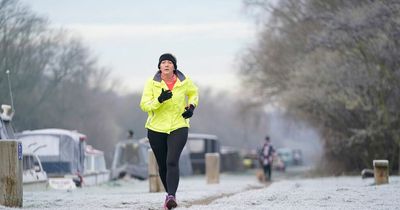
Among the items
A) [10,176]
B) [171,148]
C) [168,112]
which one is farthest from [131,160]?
[171,148]

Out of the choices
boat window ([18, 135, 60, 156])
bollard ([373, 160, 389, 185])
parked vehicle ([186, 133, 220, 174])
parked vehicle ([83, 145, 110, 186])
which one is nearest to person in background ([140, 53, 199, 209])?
bollard ([373, 160, 389, 185])

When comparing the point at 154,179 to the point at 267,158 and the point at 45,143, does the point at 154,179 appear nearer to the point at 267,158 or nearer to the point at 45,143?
the point at 45,143

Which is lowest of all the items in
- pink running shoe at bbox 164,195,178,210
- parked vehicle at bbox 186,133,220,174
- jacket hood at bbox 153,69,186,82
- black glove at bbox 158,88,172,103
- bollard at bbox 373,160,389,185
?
pink running shoe at bbox 164,195,178,210

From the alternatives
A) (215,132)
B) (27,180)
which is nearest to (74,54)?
(27,180)

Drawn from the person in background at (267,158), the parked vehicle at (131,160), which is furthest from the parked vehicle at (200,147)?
the person in background at (267,158)

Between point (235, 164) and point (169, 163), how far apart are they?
60.2 meters

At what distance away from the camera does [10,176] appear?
45.0 feet

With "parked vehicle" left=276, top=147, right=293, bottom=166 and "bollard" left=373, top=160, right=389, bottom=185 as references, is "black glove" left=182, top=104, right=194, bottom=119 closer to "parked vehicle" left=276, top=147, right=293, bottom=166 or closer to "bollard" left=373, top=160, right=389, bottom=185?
"bollard" left=373, top=160, right=389, bottom=185

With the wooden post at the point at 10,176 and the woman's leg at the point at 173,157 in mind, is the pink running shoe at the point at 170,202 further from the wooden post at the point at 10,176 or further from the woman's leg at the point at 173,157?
the wooden post at the point at 10,176

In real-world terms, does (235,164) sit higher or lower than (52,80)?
lower

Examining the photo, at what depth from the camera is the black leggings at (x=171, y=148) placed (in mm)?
13148

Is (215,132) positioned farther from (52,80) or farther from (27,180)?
(27,180)

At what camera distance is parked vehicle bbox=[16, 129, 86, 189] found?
3519cm

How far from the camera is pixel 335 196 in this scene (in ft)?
52.5
